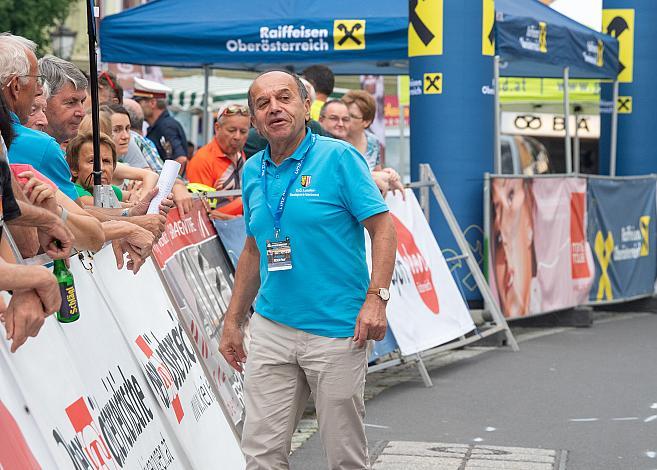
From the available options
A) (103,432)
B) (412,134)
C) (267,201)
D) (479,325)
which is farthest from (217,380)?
(412,134)

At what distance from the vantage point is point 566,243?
12250 mm

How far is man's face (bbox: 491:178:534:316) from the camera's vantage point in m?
11.2

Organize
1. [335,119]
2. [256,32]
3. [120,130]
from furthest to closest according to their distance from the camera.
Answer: [256,32] < [335,119] < [120,130]

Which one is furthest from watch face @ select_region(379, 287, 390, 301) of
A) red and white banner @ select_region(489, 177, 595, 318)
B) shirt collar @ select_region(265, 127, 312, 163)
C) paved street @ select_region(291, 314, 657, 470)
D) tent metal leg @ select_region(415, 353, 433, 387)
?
red and white banner @ select_region(489, 177, 595, 318)

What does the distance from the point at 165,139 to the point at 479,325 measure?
354 centimetres

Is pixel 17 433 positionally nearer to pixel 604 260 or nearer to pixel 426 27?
pixel 426 27

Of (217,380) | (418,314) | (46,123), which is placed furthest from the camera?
(418,314)

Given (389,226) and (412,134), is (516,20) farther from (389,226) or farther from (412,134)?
(389,226)

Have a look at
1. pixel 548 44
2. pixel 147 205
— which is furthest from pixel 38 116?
pixel 548 44

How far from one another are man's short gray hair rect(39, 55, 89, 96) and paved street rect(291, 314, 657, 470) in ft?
7.22

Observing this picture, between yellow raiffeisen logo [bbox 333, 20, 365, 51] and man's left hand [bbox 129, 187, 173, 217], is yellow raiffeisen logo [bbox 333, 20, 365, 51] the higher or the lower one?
the higher one

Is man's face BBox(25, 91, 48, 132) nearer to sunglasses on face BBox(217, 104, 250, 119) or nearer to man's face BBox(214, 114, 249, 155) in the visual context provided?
man's face BBox(214, 114, 249, 155)

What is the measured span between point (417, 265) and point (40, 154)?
5.04 m

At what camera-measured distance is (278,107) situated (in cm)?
485
